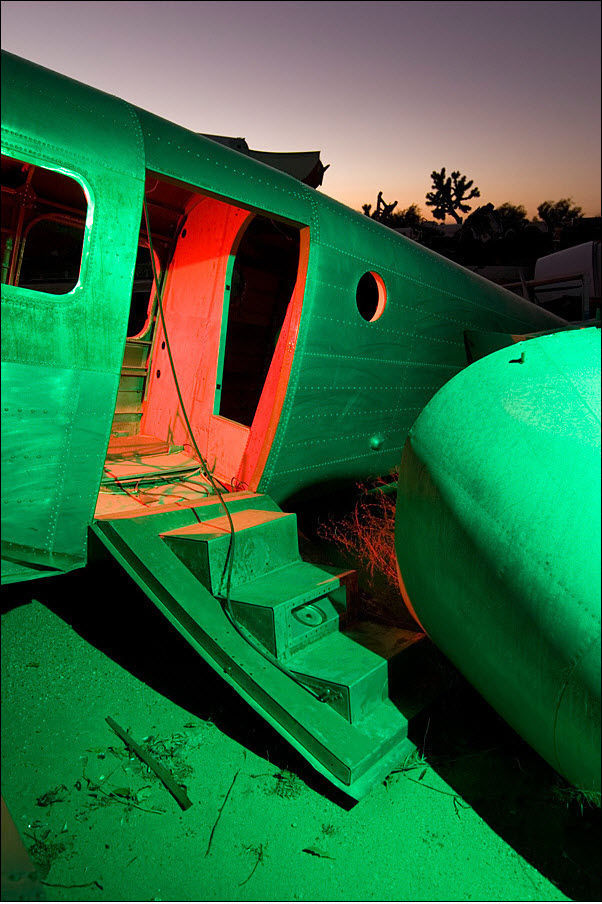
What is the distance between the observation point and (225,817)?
2.76m

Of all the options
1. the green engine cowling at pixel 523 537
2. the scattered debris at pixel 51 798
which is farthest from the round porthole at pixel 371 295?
the scattered debris at pixel 51 798

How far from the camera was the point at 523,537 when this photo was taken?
2.34 meters

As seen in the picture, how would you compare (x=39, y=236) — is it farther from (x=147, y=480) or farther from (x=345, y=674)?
(x=345, y=674)

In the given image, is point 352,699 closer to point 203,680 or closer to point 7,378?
point 203,680

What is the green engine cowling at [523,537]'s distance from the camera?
7.23 feet

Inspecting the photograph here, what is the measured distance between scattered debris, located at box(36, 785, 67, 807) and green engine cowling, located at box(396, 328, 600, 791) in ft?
7.39

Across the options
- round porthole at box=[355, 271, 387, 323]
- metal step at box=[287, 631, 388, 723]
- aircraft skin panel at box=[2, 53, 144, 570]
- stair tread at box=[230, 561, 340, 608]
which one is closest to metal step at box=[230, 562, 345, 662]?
stair tread at box=[230, 561, 340, 608]

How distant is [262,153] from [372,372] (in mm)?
13656

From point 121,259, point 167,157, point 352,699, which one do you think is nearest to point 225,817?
point 352,699

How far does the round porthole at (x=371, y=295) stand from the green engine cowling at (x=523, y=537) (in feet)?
7.26

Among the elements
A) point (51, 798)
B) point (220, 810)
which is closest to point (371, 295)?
point (220, 810)

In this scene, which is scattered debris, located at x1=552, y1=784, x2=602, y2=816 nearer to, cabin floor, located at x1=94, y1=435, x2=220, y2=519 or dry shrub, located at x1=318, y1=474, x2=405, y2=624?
dry shrub, located at x1=318, y1=474, x2=405, y2=624

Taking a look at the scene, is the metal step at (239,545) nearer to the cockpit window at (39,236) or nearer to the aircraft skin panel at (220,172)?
the aircraft skin panel at (220,172)

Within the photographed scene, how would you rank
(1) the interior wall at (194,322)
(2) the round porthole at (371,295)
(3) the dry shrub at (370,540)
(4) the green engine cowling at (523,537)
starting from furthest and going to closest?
(1) the interior wall at (194,322), (3) the dry shrub at (370,540), (2) the round porthole at (371,295), (4) the green engine cowling at (523,537)
